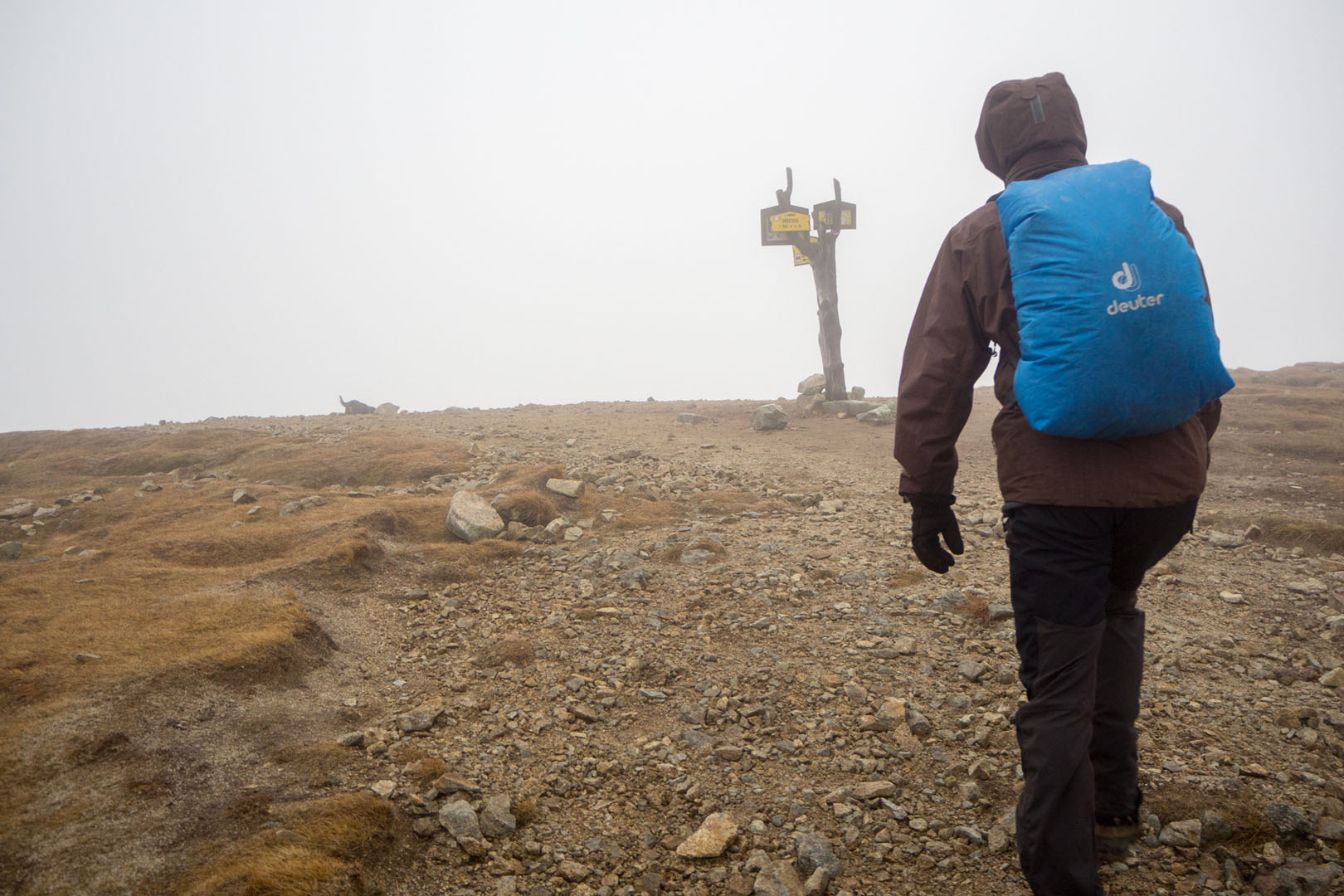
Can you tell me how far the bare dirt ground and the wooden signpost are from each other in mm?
9617

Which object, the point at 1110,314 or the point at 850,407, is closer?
the point at 1110,314

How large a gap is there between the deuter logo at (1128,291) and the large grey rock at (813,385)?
1549 cm

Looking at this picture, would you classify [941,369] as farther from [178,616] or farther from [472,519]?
[472,519]

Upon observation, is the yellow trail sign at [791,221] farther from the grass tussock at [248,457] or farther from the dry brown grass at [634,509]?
the dry brown grass at [634,509]

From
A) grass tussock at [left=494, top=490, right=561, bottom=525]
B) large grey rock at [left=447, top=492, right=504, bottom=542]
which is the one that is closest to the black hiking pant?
large grey rock at [left=447, top=492, right=504, bottom=542]

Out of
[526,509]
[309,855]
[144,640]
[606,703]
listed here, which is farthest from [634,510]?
[309,855]

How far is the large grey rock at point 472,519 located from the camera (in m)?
7.32

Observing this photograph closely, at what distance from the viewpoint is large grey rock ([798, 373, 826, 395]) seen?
59.0ft

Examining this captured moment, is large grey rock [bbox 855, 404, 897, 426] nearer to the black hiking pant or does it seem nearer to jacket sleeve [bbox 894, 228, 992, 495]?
jacket sleeve [bbox 894, 228, 992, 495]

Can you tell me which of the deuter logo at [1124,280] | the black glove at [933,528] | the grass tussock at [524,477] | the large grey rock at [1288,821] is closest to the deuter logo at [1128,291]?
the deuter logo at [1124,280]

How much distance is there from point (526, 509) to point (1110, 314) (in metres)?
6.23

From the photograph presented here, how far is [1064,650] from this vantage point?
8.40 ft

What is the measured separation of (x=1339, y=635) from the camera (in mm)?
4676

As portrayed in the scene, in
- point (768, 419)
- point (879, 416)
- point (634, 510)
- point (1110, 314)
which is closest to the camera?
point (1110, 314)
